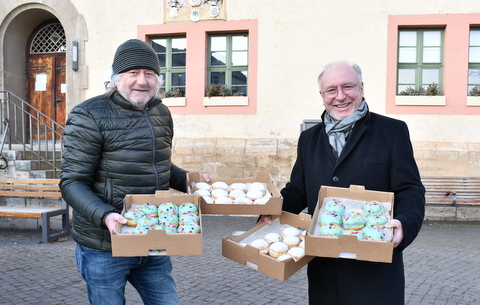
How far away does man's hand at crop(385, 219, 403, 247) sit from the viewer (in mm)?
1860

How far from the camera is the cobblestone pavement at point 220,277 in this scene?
13.5ft

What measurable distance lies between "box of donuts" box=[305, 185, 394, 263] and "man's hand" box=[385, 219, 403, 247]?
0.08 ft

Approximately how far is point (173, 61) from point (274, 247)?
8097 mm

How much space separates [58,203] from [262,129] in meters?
4.39

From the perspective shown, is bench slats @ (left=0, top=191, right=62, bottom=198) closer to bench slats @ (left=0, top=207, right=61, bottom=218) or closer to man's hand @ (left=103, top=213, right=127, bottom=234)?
bench slats @ (left=0, top=207, right=61, bottom=218)

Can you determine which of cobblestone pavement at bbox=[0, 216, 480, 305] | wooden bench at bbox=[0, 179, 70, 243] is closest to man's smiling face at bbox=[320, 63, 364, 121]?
cobblestone pavement at bbox=[0, 216, 480, 305]

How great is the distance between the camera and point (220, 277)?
4.75 metres

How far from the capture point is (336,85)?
2.21m

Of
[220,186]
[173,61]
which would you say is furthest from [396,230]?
[173,61]

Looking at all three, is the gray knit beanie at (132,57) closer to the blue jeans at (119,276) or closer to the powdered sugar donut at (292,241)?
the blue jeans at (119,276)

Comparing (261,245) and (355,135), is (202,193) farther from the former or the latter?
(355,135)

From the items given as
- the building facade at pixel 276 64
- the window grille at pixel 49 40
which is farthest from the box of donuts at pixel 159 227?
the window grille at pixel 49 40

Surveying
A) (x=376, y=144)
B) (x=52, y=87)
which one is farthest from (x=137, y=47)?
(x=52, y=87)

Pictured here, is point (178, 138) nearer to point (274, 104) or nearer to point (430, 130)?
point (274, 104)
